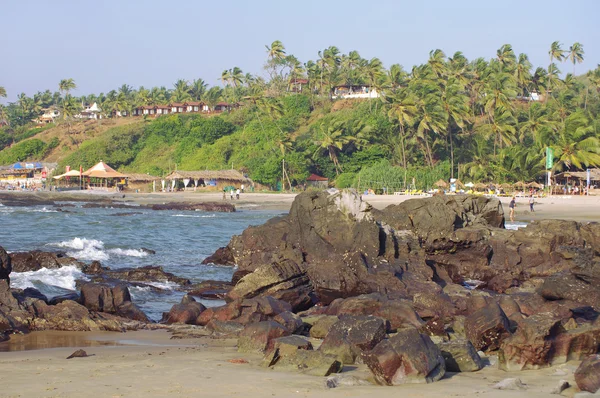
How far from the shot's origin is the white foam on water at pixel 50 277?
647 inches

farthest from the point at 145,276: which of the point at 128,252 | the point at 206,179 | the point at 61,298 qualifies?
the point at 206,179

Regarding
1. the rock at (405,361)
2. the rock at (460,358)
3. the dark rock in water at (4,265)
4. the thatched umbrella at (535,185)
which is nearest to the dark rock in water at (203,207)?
the thatched umbrella at (535,185)

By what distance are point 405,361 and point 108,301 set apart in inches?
280

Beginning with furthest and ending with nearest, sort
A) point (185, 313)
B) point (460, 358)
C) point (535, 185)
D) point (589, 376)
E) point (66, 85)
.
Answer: point (66, 85)
point (535, 185)
point (185, 313)
point (460, 358)
point (589, 376)

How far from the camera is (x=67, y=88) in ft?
405

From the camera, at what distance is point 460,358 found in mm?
9156

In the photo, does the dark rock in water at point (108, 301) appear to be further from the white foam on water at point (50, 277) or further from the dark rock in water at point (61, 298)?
the white foam on water at point (50, 277)

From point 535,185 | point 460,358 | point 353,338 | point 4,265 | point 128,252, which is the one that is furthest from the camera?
point 535,185

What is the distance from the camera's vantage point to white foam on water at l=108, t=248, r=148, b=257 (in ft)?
77.2

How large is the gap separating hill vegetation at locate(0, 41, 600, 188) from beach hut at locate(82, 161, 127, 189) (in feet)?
19.0

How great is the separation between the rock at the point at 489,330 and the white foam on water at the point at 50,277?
9.60 m

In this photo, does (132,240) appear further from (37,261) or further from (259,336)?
(259,336)

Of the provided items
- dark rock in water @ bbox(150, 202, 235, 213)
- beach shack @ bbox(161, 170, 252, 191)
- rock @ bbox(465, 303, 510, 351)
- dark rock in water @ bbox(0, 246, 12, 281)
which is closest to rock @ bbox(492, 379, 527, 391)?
rock @ bbox(465, 303, 510, 351)

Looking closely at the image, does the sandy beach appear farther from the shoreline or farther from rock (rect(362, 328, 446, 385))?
the shoreline
